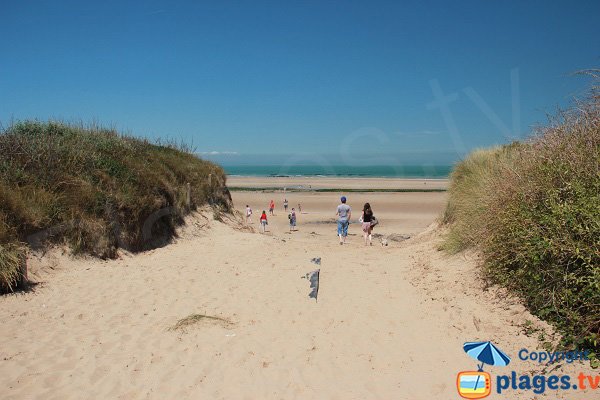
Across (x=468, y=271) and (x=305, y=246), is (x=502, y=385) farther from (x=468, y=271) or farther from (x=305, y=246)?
(x=305, y=246)

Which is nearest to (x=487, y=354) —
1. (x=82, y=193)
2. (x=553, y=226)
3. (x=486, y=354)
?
(x=486, y=354)

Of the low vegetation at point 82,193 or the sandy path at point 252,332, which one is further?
the low vegetation at point 82,193

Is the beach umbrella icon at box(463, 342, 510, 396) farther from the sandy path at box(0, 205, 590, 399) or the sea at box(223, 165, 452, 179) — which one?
the sea at box(223, 165, 452, 179)

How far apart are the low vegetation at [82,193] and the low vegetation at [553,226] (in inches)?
326

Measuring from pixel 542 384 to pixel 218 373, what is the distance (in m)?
3.57

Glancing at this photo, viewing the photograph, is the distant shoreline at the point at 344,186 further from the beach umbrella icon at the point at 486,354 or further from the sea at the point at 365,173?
the beach umbrella icon at the point at 486,354

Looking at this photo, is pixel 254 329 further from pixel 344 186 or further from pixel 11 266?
pixel 344 186

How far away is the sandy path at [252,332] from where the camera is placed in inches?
183

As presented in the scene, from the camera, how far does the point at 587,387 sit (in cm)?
396

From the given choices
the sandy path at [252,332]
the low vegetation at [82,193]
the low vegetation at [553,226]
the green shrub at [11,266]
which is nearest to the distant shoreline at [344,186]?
the low vegetation at [82,193]

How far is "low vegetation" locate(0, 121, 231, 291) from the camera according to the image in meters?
8.36

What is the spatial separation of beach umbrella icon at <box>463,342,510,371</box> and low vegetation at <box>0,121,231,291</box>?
A: 24.4 ft

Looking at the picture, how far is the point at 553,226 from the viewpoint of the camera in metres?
5.17

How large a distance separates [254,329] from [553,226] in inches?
171
